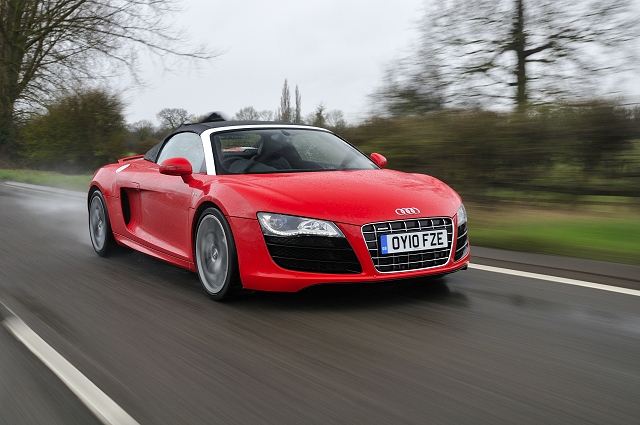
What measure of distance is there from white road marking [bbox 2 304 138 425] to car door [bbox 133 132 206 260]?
134cm

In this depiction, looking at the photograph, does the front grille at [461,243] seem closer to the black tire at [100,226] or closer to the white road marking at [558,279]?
the white road marking at [558,279]

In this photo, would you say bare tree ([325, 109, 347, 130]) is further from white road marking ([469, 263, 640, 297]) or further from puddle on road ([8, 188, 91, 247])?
white road marking ([469, 263, 640, 297])

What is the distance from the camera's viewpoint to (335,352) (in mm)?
3607

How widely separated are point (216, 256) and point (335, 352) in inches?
60.2

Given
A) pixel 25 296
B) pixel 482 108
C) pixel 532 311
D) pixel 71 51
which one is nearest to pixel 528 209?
pixel 482 108

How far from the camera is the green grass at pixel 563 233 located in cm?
653

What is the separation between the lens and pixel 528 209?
8742 millimetres

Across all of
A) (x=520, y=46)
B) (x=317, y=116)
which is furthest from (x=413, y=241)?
(x=317, y=116)

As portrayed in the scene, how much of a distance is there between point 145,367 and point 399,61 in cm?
1053

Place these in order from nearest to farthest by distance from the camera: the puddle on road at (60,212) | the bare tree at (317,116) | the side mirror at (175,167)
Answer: the side mirror at (175,167), the puddle on road at (60,212), the bare tree at (317,116)

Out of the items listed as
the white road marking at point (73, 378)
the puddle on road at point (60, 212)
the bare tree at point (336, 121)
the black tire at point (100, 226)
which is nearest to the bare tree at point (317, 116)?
the bare tree at point (336, 121)

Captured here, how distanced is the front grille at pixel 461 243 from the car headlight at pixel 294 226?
95cm

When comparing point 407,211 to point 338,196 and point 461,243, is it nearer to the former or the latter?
point 338,196

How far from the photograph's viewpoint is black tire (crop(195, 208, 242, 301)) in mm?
4613
